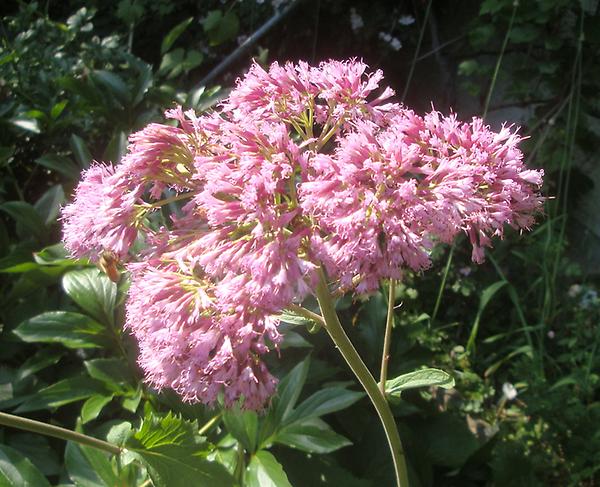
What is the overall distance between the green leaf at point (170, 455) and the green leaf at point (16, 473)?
35 cm

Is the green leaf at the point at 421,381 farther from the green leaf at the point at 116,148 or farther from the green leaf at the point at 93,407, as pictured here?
the green leaf at the point at 116,148

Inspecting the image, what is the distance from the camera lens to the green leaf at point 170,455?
3.57ft

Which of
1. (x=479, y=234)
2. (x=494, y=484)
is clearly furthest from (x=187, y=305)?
(x=494, y=484)

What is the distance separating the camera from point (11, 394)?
1.76 meters

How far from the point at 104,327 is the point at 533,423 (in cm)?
148

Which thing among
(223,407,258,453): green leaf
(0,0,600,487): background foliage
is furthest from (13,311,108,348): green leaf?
(223,407,258,453): green leaf

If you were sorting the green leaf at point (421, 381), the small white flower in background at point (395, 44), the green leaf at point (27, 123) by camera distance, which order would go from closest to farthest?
the green leaf at point (421, 381) < the green leaf at point (27, 123) < the small white flower in background at point (395, 44)

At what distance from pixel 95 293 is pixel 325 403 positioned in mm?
666

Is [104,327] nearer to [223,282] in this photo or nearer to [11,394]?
[11,394]

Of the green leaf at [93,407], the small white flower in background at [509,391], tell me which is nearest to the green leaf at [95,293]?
the green leaf at [93,407]

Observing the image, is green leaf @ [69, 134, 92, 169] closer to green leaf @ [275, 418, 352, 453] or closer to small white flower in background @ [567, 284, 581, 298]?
green leaf @ [275, 418, 352, 453]

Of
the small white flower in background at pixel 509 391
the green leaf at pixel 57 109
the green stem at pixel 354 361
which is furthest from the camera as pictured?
the small white flower in background at pixel 509 391

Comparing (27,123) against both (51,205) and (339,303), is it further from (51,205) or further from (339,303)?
(339,303)

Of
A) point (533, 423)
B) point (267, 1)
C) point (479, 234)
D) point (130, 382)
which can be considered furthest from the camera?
point (267, 1)
